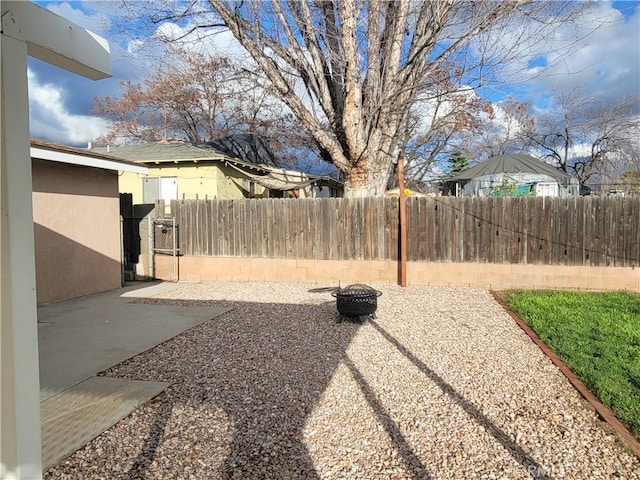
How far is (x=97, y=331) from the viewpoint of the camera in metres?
5.94

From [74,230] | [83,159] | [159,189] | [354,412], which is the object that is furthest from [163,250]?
[354,412]

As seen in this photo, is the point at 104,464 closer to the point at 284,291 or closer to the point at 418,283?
the point at 284,291

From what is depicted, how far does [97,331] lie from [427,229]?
668cm

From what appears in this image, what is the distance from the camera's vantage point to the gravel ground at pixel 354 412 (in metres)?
2.71

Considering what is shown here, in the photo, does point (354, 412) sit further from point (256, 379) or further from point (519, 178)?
point (519, 178)

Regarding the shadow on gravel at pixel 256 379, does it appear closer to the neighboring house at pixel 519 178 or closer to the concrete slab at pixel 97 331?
the concrete slab at pixel 97 331

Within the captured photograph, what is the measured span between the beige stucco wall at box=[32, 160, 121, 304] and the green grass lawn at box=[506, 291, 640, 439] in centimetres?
839

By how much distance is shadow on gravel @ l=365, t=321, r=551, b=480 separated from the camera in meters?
2.66

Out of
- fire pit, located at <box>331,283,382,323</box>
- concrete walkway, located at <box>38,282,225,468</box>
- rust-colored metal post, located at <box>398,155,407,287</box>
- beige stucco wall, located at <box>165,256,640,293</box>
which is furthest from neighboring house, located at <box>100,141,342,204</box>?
fire pit, located at <box>331,283,382,323</box>

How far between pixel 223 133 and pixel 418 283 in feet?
68.5

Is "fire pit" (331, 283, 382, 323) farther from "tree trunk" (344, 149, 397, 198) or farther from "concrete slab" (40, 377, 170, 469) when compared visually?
"tree trunk" (344, 149, 397, 198)

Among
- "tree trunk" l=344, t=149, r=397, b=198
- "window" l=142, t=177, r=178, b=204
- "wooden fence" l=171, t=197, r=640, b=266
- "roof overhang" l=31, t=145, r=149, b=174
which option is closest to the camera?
"roof overhang" l=31, t=145, r=149, b=174

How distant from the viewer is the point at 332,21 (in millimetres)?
10383

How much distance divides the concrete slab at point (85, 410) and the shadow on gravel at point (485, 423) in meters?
2.36
